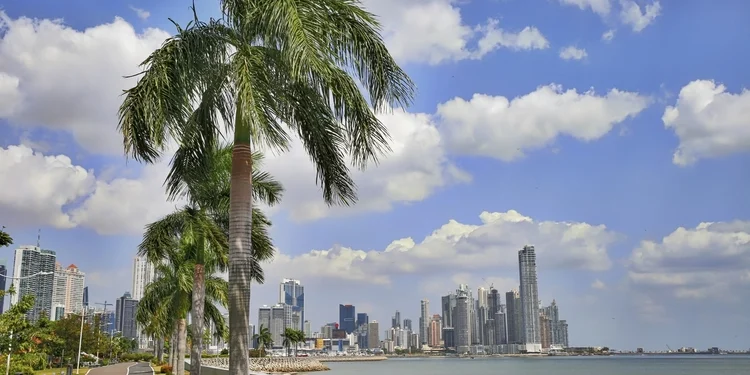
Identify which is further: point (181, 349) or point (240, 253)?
point (181, 349)

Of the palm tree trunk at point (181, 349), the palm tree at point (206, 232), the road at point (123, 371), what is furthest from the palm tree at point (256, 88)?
the road at point (123, 371)

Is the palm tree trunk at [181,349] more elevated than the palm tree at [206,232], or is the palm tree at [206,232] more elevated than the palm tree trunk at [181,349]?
the palm tree at [206,232]

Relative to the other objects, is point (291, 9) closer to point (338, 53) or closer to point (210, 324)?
point (338, 53)

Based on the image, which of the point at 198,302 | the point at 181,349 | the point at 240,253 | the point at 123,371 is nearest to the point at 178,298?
the point at 181,349

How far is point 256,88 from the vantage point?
9.61m

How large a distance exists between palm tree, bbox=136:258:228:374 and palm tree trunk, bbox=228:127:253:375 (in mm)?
15775

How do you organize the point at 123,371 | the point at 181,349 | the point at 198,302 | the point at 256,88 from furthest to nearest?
1. the point at 123,371
2. the point at 181,349
3. the point at 198,302
4. the point at 256,88

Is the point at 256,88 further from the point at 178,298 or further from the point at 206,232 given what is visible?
the point at 178,298

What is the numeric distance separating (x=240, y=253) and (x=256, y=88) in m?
2.44

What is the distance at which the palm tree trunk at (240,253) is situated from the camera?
32.1 feet

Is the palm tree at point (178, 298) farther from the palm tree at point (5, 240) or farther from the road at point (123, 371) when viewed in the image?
the road at point (123, 371)

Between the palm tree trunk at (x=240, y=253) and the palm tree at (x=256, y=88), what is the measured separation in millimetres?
15

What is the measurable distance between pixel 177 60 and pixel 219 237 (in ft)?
40.8

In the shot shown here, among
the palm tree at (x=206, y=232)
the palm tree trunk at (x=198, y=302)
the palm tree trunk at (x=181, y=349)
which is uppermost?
the palm tree at (x=206, y=232)
